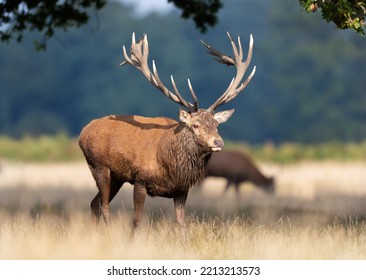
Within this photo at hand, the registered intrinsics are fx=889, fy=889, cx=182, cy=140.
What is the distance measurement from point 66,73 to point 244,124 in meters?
A: 13.9

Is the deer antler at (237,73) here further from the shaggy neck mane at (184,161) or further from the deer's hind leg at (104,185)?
the deer's hind leg at (104,185)

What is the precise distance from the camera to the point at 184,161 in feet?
32.4

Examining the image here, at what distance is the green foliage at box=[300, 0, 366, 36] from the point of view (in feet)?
33.1

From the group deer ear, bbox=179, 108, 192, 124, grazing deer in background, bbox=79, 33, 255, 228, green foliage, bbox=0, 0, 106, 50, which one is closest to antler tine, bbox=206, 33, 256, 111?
grazing deer in background, bbox=79, 33, 255, 228

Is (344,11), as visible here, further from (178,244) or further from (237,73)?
(178,244)

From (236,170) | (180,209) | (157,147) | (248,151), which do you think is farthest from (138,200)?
(248,151)

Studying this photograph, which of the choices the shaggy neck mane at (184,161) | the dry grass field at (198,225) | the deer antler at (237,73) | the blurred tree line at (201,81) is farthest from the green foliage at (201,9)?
the blurred tree line at (201,81)

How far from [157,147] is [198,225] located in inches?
39.4

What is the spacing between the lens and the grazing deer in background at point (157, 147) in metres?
9.73

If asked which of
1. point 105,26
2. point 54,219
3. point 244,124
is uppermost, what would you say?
point 105,26

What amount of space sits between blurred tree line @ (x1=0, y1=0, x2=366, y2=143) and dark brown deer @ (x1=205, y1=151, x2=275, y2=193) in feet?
116
